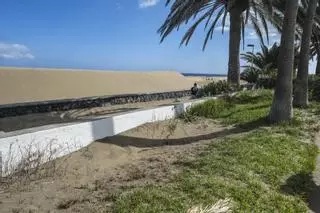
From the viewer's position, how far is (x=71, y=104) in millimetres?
13055

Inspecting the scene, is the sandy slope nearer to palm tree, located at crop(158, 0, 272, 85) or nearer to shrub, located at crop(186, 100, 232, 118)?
shrub, located at crop(186, 100, 232, 118)

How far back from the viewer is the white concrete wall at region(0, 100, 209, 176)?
5.10 meters

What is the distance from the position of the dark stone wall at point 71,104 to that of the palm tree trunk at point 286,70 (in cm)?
639

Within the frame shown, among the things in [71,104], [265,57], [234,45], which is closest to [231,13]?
[234,45]

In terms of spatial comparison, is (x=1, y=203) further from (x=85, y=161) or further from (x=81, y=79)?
(x=81, y=79)

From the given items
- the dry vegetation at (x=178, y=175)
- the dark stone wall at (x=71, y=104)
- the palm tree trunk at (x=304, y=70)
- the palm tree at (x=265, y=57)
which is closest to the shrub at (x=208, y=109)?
the dry vegetation at (x=178, y=175)

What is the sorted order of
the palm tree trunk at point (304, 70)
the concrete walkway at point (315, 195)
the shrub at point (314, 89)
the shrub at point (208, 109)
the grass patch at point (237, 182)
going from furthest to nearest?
the shrub at point (314, 89)
the palm tree trunk at point (304, 70)
the shrub at point (208, 109)
the concrete walkway at point (315, 195)
the grass patch at point (237, 182)

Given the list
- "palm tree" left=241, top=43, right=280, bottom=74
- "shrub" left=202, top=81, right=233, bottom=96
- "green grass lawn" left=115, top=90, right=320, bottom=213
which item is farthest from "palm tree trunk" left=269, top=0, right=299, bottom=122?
"palm tree" left=241, top=43, right=280, bottom=74

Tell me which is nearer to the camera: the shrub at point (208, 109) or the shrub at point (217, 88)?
the shrub at point (208, 109)

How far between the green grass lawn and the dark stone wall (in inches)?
254

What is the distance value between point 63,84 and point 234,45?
1065 cm

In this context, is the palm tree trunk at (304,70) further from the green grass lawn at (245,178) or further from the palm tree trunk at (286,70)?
the green grass lawn at (245,178)

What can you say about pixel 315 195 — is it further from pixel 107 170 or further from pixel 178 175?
pixel 107 170

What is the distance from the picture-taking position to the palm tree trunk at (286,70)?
10328mm
